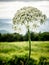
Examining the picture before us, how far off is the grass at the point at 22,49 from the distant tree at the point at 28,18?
0.19m

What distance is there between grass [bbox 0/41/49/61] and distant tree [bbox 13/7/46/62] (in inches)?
7.4

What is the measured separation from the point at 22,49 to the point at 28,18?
1.19 feet

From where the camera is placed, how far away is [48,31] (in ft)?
7.54

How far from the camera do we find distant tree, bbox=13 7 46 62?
2.20 metres

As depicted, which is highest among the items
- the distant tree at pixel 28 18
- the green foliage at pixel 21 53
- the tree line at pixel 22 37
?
the distant tree at pixel 28 18

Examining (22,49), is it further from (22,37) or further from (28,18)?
(28,18)

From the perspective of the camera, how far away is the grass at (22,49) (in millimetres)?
2225

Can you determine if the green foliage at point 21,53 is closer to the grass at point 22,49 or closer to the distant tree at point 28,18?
the grass at point 22,49

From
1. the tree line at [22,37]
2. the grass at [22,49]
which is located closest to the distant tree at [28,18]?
the tree line at [22,37]

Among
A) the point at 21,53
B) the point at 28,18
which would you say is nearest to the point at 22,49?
the point at 21,53

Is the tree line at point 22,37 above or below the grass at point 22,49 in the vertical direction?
above

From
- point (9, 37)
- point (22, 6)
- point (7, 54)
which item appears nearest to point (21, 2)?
point (22, 6)

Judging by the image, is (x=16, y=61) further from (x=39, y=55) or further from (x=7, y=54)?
(x=39, y=55)

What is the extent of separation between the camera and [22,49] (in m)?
2.24
